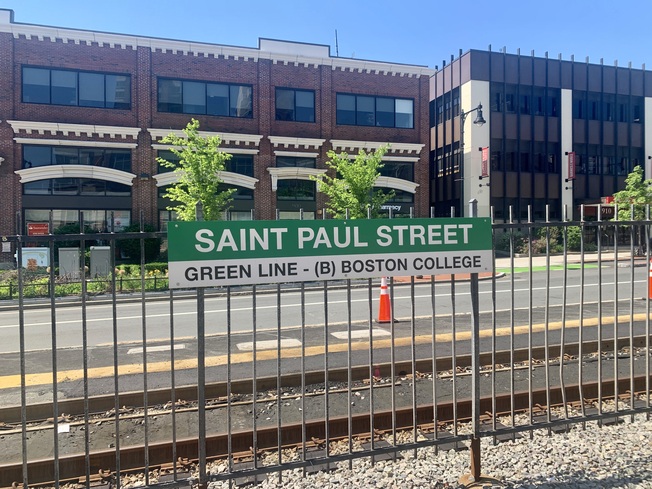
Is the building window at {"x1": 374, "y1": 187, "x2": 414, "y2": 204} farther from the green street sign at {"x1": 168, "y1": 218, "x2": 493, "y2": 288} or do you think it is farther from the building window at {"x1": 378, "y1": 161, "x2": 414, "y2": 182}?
the green street sign at {"x1": 168, "y1": 218, "x2": 493, "y2": 288}

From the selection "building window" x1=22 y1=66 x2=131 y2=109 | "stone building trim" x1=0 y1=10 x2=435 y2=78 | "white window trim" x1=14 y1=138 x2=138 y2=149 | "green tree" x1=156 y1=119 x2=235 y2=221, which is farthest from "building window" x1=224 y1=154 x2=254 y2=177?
"building window" x1=22 y1=66 x2=131 y2=109

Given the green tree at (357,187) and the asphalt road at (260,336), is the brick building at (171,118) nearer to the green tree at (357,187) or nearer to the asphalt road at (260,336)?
the green tree at (357,187)

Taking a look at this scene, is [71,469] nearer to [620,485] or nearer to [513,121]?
[620,485]

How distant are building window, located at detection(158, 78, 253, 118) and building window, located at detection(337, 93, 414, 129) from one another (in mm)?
5915

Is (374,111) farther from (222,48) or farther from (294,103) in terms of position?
(222,48)

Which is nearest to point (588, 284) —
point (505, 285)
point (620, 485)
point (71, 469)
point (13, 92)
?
point (505, 285)

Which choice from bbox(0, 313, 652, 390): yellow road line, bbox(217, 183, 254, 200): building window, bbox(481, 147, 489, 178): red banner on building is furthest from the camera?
bbox(481, 147, 489, 178): red banner on building

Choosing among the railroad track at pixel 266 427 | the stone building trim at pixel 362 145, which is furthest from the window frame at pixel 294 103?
the railroad track at pixel 266 427

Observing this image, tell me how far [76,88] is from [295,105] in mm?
12174

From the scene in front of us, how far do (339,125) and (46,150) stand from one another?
16554 millimetres

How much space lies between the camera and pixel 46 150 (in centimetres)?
2456

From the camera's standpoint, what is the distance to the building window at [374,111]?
29.9m

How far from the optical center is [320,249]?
10.9ft

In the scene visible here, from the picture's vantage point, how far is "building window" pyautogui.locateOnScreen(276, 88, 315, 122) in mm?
28922
